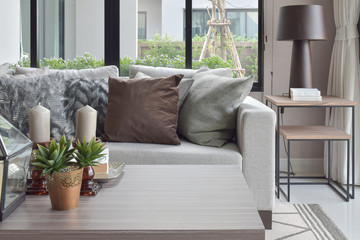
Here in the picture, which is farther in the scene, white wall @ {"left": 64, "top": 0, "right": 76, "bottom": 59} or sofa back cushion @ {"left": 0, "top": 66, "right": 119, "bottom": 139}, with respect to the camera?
white wall @ {"left": 64, "top": 0, "right": 76, "bottom": 59}

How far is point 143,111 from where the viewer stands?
303 cm

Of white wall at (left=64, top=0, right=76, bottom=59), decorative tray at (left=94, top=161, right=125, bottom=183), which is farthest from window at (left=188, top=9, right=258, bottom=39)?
decorative tray at (left=94, top=161, right=125, bottom=183)

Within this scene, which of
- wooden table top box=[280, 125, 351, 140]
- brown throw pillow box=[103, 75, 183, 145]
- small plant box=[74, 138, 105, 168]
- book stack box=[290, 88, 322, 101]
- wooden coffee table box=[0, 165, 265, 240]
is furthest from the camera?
book stack box=[290, 88, 322, 101]

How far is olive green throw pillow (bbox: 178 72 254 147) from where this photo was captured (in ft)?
9.89

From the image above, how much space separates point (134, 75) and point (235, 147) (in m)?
1.02

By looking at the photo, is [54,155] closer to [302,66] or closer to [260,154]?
[260,154]

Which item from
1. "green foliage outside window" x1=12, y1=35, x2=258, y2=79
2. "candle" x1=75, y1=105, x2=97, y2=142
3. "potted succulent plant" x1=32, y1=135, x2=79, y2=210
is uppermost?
"green foliage outside window" x1=12, y1=35, x2=258, y2=79

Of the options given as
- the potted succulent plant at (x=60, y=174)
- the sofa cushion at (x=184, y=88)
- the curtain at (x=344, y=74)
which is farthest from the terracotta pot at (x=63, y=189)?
the curtain at (x=344, y=74)

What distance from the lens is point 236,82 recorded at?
302cm

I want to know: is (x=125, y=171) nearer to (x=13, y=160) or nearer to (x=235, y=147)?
(x=13, y=160)

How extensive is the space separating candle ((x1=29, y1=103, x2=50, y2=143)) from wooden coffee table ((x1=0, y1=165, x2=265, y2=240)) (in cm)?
21

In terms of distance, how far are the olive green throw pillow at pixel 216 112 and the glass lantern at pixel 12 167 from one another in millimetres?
1492

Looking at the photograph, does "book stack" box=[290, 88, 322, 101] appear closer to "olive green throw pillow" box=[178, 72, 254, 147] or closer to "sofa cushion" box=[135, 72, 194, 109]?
"olive green throw pillow" box=[178, 72, 254, 147]

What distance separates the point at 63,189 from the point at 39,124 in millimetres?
349
